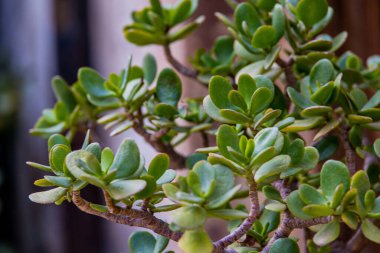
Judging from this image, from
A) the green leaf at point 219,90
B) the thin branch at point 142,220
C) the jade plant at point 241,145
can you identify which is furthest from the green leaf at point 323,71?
the thin branch at point 142,220

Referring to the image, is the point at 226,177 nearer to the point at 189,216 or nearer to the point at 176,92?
the point at 189,216

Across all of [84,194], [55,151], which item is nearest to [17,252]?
[84,194]

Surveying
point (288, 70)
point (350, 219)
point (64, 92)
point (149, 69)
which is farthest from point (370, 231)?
point (64, 92)

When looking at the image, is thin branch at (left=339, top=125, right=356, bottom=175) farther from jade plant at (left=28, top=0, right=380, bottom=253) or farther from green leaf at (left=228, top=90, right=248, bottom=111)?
green leaf at (left=228, top=90, right=248, bottom=111)

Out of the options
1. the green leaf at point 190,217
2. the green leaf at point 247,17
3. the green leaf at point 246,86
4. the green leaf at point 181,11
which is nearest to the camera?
the green leaf at point 190,217

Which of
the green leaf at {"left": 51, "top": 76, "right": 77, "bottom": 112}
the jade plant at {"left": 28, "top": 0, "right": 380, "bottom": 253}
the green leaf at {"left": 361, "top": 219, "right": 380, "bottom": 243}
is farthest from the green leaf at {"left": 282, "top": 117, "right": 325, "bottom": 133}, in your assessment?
the green leaf at {"left": 51, "top": 76, "right": 77, "bottom": 112}

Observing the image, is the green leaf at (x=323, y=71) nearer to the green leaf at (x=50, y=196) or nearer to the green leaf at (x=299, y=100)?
the green leaf at (x=299, y=100)
